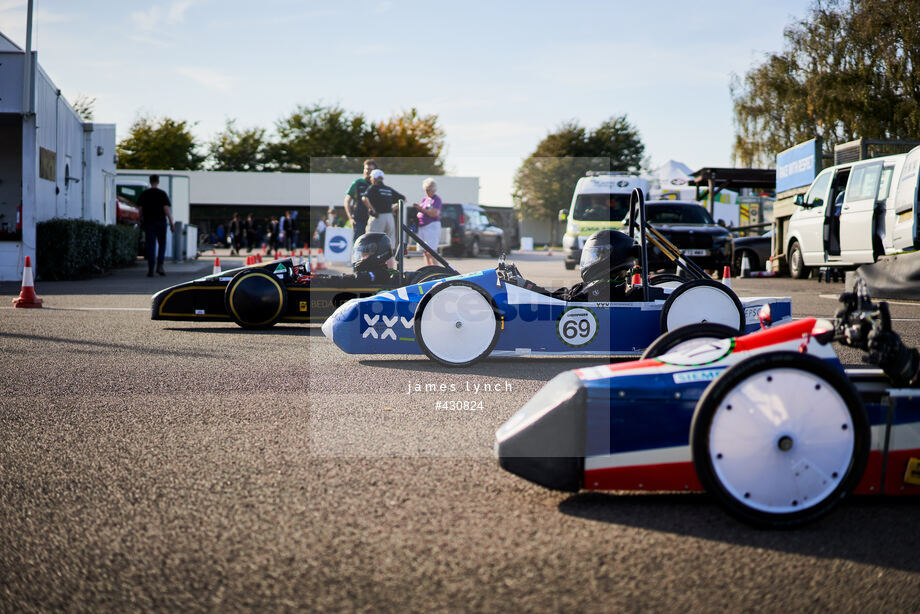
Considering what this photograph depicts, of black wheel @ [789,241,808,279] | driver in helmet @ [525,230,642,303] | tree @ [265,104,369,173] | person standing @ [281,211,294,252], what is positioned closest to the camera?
driver in helmet @ [525,230,642,303]

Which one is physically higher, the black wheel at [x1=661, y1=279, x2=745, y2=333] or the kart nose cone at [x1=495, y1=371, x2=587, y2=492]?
the black wheel at [x1=661, y1=279, x2=745, y2=333]

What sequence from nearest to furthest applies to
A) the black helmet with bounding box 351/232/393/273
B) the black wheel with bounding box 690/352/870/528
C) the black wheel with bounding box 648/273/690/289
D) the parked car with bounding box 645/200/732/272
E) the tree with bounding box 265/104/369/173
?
the black wheel with bounding box 690/352/870/528
the black wheel with bounding box 648/273/690/289
the black helmet with bounding box 351/232/393/273
the parked car with bounding box 645/200/732/272
the tree with bounding box 265/104/369/173

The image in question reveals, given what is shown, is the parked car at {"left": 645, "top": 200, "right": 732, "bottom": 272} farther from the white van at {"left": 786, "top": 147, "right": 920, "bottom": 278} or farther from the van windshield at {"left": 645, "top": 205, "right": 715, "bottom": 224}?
the white van at {"left": 786, "top": 147, "right": 920, "bottom": 278}

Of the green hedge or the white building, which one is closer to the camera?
the white building

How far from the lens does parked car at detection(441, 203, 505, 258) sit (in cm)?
582

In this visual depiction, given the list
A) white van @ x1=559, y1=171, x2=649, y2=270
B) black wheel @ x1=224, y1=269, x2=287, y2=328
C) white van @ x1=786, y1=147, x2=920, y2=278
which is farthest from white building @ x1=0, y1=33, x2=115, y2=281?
white van @ x1=786, y1=147, x2=920, y2=278

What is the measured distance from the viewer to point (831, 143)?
32625 mm

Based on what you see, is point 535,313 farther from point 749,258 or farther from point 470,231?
point 749,258

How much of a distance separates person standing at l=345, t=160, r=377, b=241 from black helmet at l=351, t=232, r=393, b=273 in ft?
0.29

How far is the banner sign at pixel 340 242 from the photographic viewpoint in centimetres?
801

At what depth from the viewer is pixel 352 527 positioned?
2.97m

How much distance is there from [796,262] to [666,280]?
11882 millimetres

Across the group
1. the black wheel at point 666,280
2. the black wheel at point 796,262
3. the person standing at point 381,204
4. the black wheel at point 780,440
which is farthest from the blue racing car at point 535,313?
the black wheel at point 796,262

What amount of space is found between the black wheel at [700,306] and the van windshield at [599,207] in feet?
3.49
